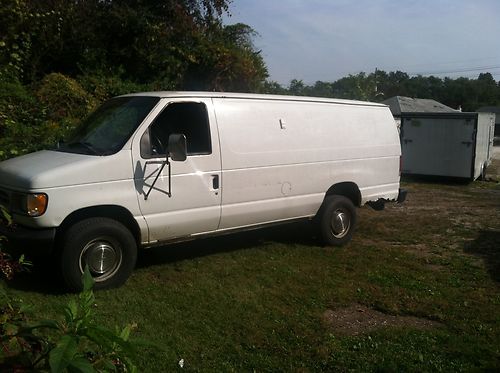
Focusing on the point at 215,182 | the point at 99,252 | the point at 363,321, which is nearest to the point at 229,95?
the point at 215,182

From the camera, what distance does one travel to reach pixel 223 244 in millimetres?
7480

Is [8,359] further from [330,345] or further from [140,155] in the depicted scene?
[140,155]

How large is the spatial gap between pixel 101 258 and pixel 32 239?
2.31 feet

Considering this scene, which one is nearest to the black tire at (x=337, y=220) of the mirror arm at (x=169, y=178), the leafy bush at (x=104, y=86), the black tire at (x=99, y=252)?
the mirror arm at (x=169, y=178)

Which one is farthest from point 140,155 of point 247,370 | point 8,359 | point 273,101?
point 8,359

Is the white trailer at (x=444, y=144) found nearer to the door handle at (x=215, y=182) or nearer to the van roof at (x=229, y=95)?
the van roof at (x=229, y=95)

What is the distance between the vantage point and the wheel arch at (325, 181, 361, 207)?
7.53 meters

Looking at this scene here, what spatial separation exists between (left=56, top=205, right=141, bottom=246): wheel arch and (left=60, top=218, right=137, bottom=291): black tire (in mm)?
97

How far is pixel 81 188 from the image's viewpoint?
517 centimetres

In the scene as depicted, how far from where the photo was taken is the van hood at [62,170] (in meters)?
5.00

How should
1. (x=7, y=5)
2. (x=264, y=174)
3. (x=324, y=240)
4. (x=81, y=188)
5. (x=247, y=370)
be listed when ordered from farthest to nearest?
(x=7, y=5) → (x=324, y=240) → (x=264, y=174) → (x=81, y=188) → (x=247, y=370)

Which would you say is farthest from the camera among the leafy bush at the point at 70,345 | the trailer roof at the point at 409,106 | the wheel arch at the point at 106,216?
the trailer roof at the point at 409,106

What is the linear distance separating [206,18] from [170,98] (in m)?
9.06

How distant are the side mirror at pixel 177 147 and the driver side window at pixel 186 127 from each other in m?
0.23
